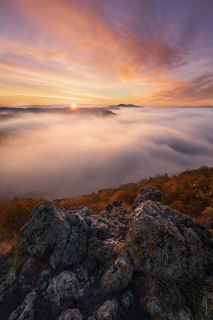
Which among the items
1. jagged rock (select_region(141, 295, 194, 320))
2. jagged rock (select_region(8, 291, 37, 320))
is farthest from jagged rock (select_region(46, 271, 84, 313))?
jagged rock (select_region(141, 295, 194, 320))

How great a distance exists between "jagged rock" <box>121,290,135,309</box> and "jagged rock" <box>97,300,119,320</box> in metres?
0.23

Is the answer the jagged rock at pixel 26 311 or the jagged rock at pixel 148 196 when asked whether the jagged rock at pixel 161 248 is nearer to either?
the jagged rock at pixel 26 311

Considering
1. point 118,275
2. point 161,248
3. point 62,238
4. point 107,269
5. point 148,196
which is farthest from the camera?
point 148,196

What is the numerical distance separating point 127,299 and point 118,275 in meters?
0.60

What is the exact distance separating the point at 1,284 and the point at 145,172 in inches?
7024

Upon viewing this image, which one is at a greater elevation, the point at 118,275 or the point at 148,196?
the point at 118,275

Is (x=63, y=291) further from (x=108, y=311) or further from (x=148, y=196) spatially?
(x=148, y=196)

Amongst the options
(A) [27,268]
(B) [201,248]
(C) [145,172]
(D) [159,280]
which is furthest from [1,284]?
(C) [145,172]

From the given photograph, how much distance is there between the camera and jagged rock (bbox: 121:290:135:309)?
407cm

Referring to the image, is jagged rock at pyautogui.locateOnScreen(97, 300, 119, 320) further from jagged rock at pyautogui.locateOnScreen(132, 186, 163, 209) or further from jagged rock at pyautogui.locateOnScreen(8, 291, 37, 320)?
jagged rock at pyautogui.locateOnScreen(132, 186, 163, 209)

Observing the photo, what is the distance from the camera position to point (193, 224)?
21.0 ft

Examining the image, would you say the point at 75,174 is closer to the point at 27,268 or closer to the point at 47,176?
the point at 47,176

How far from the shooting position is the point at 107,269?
507 cm

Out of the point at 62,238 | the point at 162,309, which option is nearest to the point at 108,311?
the point at 162,309
